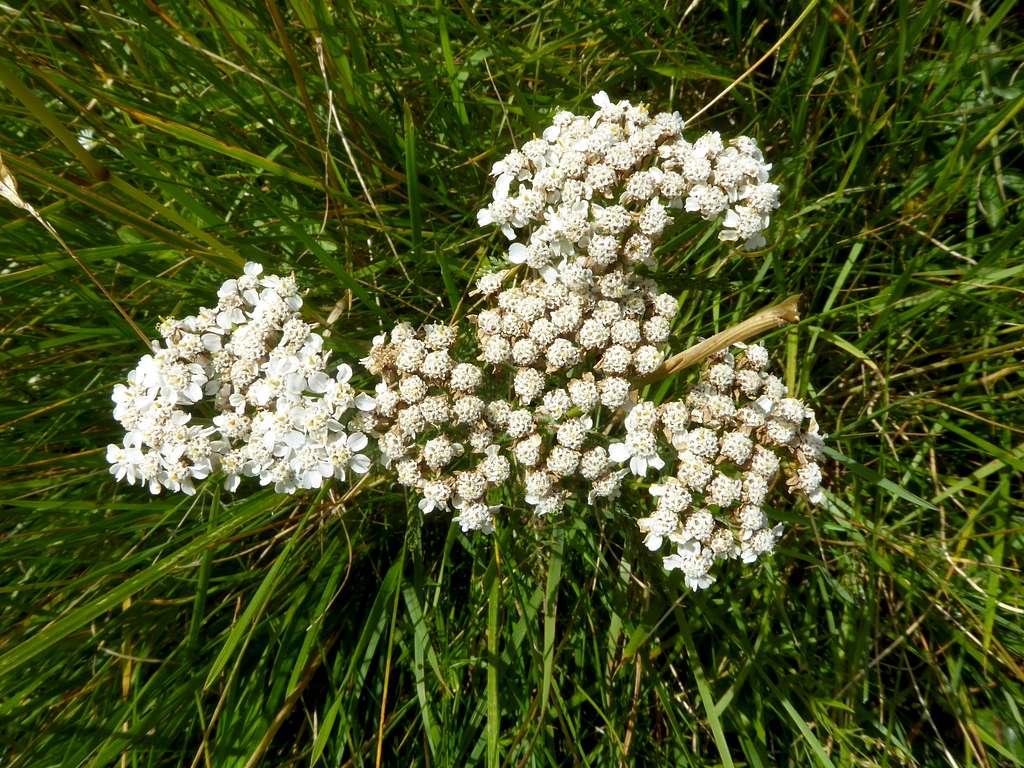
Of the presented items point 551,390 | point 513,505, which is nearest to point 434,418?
point 551,390

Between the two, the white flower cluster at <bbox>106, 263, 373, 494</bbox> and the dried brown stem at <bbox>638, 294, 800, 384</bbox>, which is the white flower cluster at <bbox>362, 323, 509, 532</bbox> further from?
the dried brown stem at <bbox>638, 294, 800, 384</bbox>

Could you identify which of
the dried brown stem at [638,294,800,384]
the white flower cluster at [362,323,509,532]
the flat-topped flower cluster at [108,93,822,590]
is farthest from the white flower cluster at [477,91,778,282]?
the white flower cluster at [362,323,509,532]

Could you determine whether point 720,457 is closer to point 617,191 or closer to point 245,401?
point 617,191

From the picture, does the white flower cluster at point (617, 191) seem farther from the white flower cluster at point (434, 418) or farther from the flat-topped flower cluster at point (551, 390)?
the white flower cluster at point (434, 418)

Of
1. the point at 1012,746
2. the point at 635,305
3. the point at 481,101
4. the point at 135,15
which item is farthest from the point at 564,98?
the point at 1012,746

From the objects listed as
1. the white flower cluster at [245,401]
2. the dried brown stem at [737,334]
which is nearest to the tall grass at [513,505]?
the white flower cluster at [245,401]

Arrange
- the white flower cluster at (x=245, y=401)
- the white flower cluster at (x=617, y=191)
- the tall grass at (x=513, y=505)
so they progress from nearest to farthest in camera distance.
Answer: the white flower cluster at (x=245, y=401), the white flower cluster at (x=617, y=191), the tall grass at (x=513, y=505)

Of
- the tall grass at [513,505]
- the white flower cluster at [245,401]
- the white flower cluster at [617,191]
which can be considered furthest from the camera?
the tall grass at [513,505]

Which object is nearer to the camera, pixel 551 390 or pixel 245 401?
pixel 245 401
